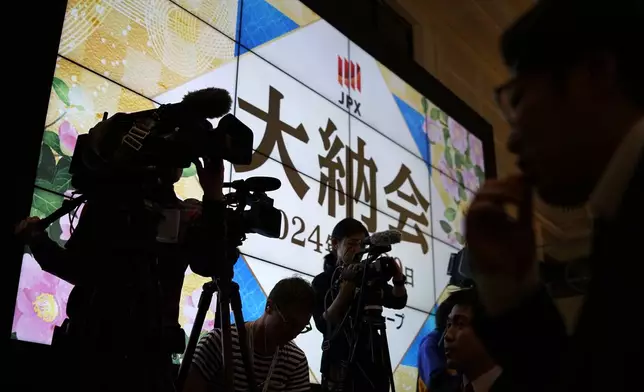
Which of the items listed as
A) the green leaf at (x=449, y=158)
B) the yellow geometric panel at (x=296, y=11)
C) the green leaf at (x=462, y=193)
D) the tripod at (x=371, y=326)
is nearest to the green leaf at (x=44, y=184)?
the tripod at (x=371, y=326)

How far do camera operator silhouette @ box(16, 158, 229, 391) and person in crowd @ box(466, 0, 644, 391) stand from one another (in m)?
0.99

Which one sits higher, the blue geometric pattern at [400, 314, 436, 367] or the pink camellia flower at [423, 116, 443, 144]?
the pink camellia flower at [423, 116, 443, 144]

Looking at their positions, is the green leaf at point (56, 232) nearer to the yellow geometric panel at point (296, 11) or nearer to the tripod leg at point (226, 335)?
the tripod leg at point (226, 335)

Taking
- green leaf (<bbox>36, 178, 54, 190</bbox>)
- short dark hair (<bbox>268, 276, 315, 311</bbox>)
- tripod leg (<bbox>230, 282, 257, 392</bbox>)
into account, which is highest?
green leaf (<bbox>36, 178, 54, 190</bbox>)

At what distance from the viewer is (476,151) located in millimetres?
5035

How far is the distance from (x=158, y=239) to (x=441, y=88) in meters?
3.64

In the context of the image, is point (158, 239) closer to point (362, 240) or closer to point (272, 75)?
point (362, 240)

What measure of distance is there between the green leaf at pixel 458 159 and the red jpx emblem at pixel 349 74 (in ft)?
4.03

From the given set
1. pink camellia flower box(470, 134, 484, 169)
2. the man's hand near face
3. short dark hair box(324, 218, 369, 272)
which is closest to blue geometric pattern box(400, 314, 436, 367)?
short dark hair box(324, 218, 369, 272)

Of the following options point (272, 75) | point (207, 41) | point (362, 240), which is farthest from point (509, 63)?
point (272, 75)

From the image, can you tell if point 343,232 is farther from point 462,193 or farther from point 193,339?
point 462,193

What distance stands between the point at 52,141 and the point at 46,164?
8 cm

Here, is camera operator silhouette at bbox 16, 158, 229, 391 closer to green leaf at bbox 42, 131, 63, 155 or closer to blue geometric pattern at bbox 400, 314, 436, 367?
green leaf at bbox 42, 131, 63, 155

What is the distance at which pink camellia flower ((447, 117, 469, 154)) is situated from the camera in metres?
4.70
